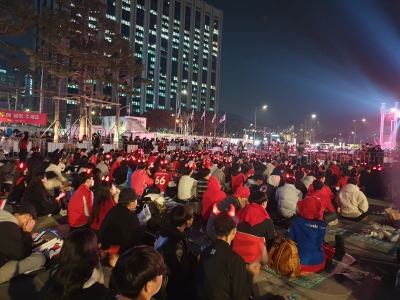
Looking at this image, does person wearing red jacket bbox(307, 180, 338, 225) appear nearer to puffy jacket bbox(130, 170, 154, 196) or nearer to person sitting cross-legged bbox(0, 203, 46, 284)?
puffy jacket bbox(130, 170, 154, 196)

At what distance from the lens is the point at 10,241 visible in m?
3.96

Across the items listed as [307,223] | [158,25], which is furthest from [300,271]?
[158,25]

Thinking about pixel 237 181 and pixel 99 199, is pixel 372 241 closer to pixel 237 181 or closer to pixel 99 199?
pixel 237 181

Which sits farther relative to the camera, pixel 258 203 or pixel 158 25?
pixel 158 25

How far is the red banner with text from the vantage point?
1964 cm

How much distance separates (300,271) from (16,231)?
4172 millimetres

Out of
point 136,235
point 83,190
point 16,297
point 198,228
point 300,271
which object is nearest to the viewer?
point 16,297

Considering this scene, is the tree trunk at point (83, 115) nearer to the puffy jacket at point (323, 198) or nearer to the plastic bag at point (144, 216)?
the plastic bag at point (144, 216)

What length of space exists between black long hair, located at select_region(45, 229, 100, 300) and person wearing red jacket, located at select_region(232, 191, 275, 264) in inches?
97.4

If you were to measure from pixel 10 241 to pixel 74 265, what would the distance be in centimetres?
241

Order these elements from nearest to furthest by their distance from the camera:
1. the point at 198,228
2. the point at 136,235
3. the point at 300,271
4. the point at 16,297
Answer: the point at 16,297, the point at 136,235, the point at 300,271, the point at 198,228

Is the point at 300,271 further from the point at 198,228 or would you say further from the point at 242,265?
the point at 198,228

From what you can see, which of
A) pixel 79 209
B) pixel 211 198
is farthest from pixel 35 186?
pixel 211 198

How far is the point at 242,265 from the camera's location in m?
2.70
